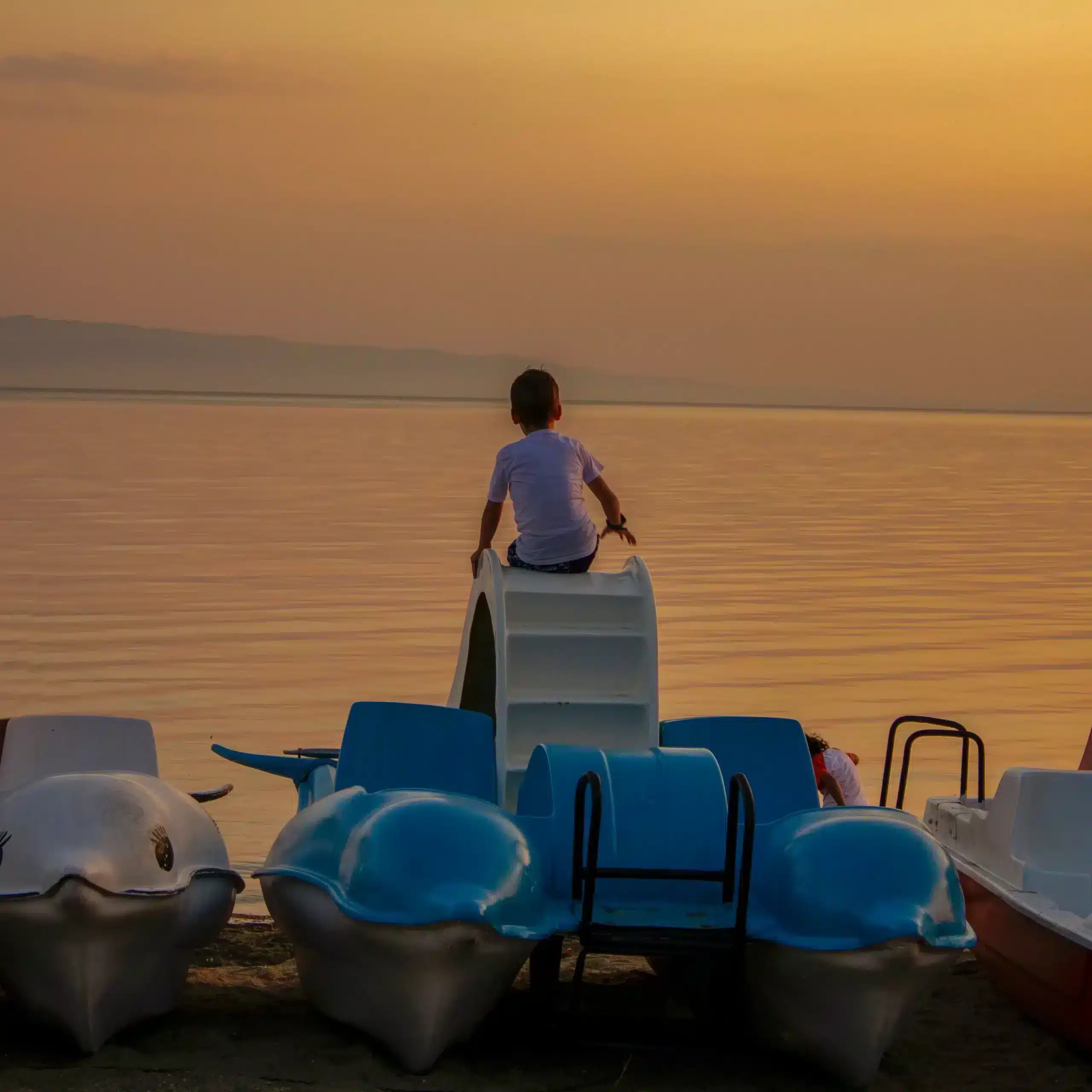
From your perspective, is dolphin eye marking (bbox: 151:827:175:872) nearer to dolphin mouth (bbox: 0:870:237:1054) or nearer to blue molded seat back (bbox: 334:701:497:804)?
dolphin mouth (bbox: 0:870:237:1054)

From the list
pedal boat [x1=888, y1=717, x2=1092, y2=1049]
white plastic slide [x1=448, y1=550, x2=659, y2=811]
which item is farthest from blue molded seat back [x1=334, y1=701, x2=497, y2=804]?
pedal boat [x1=888, y1=717, x2=1092, y2=1049]

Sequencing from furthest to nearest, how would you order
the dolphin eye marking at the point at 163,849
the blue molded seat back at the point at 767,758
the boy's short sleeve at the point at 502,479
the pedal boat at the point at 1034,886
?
the boy's short sleeve at the point at 502,479 → the blue molded seat back at the point at 767,758 → the pedal boat at the point at 1034,886 → the dolphin eye marking at the point at 163,849

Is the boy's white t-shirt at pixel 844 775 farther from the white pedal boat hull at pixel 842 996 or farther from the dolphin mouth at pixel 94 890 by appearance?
the dolphin mouth at pixel 94 890

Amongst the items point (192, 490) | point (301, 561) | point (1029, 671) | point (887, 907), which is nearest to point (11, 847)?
point (887, 907)

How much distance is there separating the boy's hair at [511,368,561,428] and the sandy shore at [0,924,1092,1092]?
2.87m

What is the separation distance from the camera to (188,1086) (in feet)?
18.2

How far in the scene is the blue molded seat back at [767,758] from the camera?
7.12 metres

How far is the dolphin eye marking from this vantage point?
5859mm

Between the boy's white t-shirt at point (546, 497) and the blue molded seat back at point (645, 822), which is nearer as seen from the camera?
the blue molded seat back at point (645, 822)

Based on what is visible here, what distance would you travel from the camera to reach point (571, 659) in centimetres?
788

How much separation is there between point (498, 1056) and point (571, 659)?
2.21 meters

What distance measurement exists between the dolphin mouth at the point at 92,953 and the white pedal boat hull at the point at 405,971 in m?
0.44

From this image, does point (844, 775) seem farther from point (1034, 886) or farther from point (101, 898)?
point (101, 898)

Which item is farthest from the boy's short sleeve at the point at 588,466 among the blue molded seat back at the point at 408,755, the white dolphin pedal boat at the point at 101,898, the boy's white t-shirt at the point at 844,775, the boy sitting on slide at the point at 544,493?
the white dolphin pedal boat at the point at 101,898
